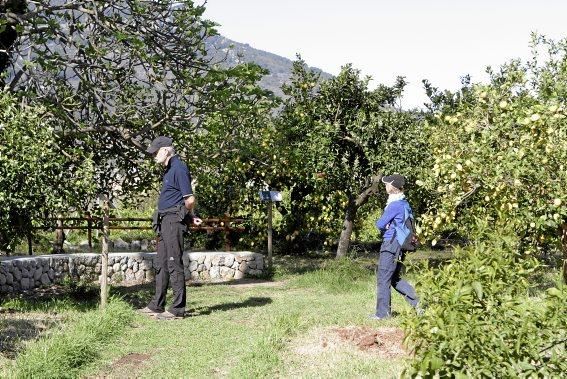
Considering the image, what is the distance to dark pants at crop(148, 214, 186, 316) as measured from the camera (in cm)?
939

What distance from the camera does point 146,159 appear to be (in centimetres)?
1302

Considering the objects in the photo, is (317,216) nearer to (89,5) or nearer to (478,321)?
(89,5)

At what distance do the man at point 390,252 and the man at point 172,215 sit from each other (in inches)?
93.2

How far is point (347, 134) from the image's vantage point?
55.3 feet

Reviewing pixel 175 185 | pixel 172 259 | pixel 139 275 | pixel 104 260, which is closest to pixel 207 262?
pixel 139 275

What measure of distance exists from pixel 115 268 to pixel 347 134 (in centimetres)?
599

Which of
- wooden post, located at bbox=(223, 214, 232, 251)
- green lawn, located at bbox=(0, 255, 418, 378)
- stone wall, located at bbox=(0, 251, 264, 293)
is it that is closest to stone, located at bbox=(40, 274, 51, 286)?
stone wall, located at bbox=(0, 251, 264, 293)

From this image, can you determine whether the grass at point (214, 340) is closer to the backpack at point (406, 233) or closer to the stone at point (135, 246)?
the backpack at point (406, 233)

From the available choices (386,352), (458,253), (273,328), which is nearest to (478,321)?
(458,253)

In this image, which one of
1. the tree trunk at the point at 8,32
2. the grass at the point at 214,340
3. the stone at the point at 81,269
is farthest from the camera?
the stone at the point at 81,269

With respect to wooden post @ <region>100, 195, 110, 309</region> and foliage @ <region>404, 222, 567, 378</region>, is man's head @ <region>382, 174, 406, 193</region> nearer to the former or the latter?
wooden post @ <region>100, 195, 110, 309</region>

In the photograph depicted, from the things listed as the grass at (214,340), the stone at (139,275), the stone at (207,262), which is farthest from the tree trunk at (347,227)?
the grass at (214,340)

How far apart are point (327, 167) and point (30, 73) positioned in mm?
7277

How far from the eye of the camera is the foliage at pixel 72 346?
6246 mm
